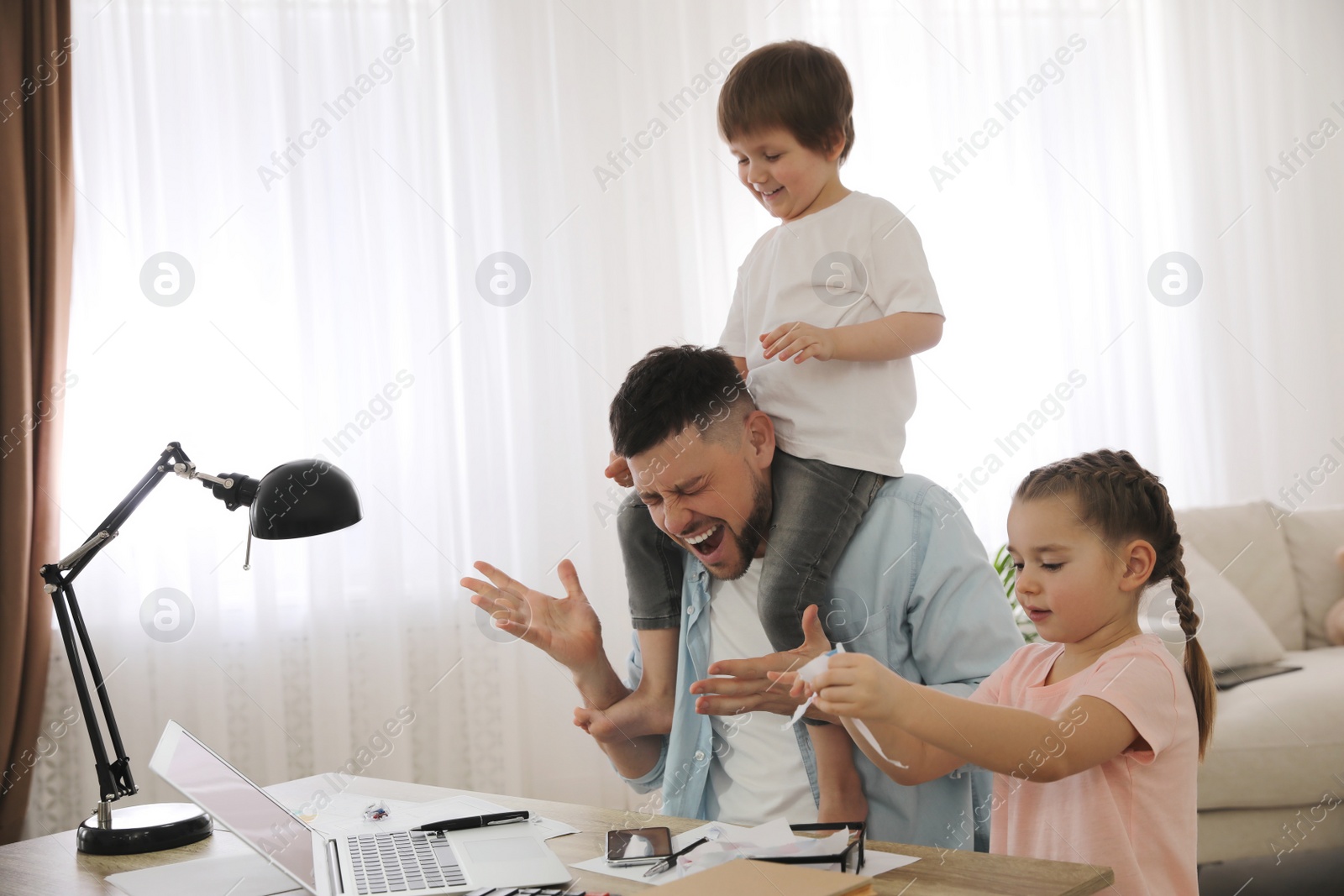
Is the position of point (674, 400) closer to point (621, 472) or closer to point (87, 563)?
point (621, 472)

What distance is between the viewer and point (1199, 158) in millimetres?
3959

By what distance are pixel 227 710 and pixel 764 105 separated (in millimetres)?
2454

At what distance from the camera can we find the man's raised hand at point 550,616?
1656 mm

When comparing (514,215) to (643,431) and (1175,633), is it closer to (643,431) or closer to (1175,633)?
(643,431)

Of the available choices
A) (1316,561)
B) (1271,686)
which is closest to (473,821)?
(1271,686)

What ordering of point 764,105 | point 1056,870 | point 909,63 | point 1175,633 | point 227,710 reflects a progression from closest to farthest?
point 1056,870, point 1175,633, point 764,105, point 227,710, point 909,63

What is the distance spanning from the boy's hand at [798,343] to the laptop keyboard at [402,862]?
769 mm

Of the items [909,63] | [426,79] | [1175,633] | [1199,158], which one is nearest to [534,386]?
[426,79]

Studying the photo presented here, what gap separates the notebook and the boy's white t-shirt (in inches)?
30.2

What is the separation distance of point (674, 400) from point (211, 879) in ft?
2.84

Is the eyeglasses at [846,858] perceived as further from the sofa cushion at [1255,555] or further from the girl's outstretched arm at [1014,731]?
the sofa cushion at [1255,555]

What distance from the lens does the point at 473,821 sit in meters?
1.37

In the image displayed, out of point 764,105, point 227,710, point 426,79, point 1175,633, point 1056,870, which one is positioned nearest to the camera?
point 1056,870

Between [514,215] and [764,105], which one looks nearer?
[764,105]
